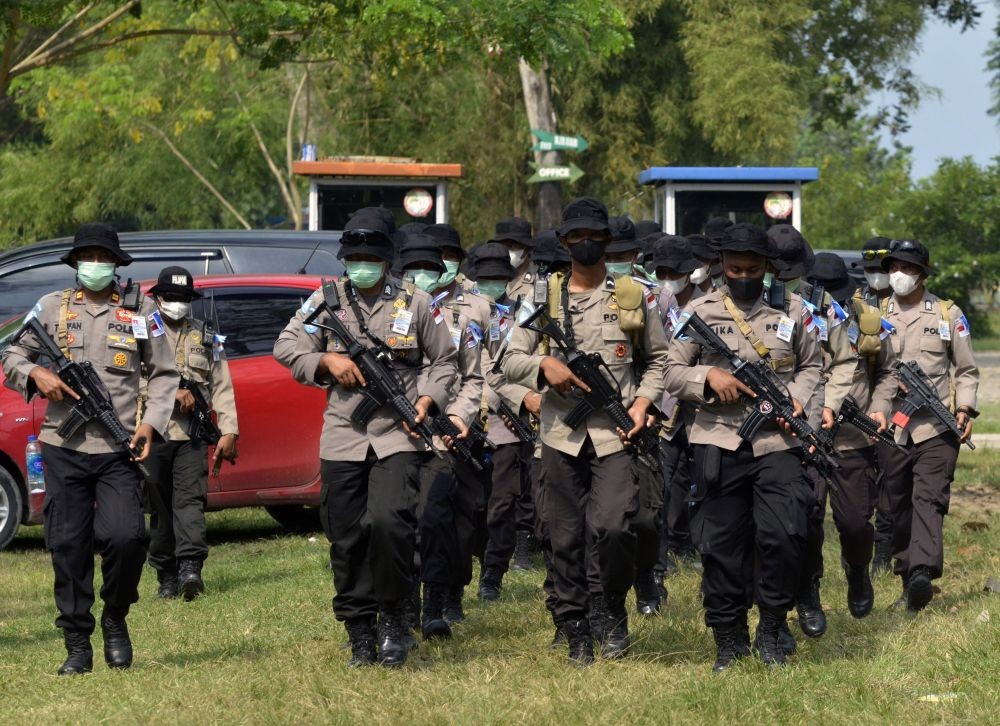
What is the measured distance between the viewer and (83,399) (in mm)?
7289

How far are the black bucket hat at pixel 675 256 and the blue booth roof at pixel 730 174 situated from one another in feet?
20.6

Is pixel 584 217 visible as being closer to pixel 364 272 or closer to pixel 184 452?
pixel 364 272

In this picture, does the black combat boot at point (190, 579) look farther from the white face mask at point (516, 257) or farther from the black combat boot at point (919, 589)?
the black combat boot at point (919, 589)

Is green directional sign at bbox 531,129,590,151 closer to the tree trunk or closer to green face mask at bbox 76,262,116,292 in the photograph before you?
the tree trunk

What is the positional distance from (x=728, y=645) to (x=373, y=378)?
6.13 ft

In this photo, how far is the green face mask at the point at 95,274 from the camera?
744cm

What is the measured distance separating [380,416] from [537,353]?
757 mm

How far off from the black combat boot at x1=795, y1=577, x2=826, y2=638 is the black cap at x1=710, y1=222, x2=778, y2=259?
73.8 inches

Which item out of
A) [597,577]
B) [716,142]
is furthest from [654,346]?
[716,142]

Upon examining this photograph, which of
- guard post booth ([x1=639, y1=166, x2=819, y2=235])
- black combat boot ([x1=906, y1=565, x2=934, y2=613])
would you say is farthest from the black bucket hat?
guard post booth ([x1=639, y1=166, x2=819, y2=235])

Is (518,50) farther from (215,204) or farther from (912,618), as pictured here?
(215,204)

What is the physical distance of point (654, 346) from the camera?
7.48m

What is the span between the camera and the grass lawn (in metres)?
6.37

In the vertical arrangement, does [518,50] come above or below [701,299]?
above
